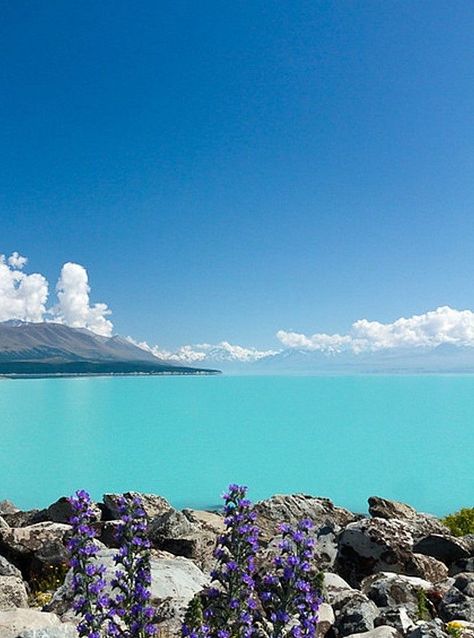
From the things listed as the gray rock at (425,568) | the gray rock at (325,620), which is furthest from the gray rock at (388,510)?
the gray rock at (325,620)

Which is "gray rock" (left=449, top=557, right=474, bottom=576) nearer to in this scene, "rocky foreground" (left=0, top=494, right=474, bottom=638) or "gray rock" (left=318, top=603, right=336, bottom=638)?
"rocky foreground" (left=0, top=494, right=474, bottom=638)

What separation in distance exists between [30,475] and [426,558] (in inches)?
1782

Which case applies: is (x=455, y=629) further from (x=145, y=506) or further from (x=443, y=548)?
(x=145, y=506)

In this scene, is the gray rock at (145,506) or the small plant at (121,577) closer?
the small plant at (121,577)

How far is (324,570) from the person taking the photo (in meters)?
5.72

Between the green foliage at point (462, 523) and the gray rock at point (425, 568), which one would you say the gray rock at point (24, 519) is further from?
the green foliage at point (462, 523)

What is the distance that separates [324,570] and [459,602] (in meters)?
5.29

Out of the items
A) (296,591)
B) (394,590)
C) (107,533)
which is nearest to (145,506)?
(107,533)

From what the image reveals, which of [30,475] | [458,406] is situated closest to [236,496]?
[30,475]

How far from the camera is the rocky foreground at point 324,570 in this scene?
845 centimetres

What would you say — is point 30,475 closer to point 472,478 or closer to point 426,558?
point 472,478

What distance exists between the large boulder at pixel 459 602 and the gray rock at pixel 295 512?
702 centimetres

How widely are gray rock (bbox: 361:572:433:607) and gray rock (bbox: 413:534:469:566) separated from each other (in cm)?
406

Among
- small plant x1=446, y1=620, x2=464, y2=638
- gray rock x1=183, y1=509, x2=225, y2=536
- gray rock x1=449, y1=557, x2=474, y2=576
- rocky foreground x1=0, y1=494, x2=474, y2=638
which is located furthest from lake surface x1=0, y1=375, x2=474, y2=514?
small plant x1=446, y1=620, x2=464, y2=638
